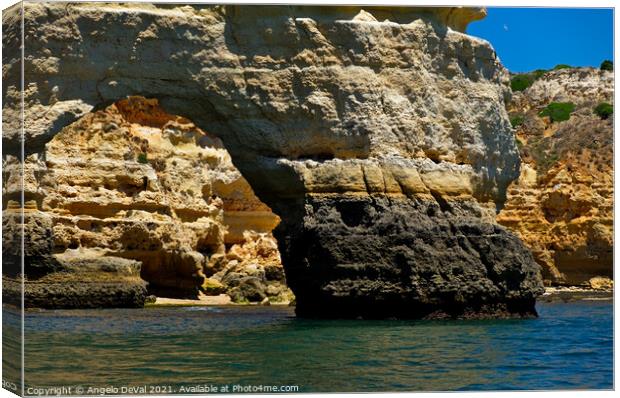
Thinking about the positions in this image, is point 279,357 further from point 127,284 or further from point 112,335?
point 127,284

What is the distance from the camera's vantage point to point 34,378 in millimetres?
15031

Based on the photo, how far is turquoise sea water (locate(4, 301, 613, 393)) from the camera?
15.4m

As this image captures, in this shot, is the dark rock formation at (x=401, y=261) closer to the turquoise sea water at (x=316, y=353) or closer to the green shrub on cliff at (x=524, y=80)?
the turquoise sea water at (x=316, y=353)

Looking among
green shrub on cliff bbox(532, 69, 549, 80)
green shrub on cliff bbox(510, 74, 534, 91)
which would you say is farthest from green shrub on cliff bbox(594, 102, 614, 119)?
green shrub on cliff bbox(510, 74, 534, 91)

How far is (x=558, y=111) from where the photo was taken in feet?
172

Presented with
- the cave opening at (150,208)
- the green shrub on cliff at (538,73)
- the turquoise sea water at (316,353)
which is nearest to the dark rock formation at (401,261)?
the turquoise sea water at (316,353)

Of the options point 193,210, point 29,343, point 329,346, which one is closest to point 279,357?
point 329,346

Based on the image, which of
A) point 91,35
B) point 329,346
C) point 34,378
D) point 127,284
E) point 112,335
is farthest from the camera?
point 127,284

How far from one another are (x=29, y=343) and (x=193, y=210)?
18.9m

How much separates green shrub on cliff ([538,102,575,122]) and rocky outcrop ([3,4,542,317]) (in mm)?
27189

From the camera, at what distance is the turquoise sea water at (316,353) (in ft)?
50.6

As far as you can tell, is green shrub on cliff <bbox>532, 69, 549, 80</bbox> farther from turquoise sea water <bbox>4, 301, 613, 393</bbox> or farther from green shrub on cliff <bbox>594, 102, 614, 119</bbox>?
turquoise sea water <bbox>4, 301, 613, 393</bbox>

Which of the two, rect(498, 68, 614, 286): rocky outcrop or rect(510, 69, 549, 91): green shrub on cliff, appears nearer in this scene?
rect(498, 68, 614, 286): rocky outcrop

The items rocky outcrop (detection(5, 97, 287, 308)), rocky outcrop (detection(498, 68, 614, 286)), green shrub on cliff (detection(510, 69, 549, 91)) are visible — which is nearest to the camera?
rocky outcrop (detection(5, 97, 287, 308))
